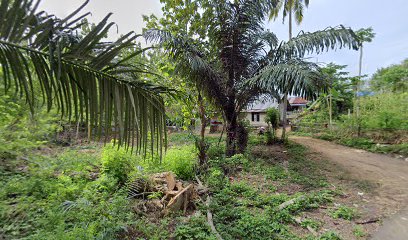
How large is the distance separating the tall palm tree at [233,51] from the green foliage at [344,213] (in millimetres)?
3098

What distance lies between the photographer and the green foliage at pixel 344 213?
3.30 meters

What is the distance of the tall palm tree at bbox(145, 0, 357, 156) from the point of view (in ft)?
18.9

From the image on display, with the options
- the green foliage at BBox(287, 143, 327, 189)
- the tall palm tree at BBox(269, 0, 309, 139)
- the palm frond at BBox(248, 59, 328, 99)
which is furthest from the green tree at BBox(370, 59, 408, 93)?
the palm frond at BBox(248, 59, 328, 99)

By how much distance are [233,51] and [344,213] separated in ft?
15.0

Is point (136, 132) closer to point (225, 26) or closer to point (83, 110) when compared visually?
point (83, 110)

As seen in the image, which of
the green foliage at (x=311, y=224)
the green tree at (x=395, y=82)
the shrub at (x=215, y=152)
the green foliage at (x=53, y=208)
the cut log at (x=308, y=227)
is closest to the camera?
the green foliage at (x=53, y=208)

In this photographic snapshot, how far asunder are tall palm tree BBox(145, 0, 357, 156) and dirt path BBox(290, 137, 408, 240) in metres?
2.96

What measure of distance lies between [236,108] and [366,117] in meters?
5.93

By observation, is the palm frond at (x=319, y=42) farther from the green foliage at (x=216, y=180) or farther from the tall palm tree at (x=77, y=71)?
the tall palm tree at (x=77, y=71)

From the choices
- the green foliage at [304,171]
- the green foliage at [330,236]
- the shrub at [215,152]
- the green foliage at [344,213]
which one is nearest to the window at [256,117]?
the green foliage at [304,171]

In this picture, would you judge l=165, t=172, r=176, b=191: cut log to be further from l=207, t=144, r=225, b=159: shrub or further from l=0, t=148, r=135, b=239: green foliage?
l=207, t=144, r=225, b=159: shrub

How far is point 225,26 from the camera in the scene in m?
6.39

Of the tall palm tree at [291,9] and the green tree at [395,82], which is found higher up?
the tall palm tree at [291,9]

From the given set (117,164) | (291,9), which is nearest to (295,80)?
(117,164)
